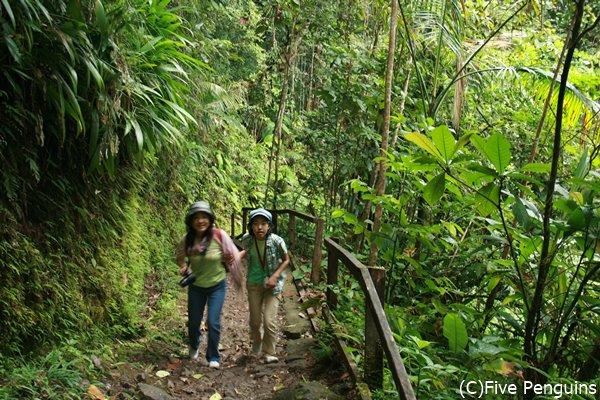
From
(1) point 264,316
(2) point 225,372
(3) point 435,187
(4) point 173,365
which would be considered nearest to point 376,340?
(3) point 435,187

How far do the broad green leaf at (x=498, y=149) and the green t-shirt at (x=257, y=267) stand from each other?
2.70 m

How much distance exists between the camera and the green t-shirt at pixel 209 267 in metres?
4.53

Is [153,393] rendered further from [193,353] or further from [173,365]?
[193,353]

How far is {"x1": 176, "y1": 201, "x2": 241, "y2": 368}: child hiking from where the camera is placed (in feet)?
14.7

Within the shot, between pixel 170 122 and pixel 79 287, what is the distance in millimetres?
1874

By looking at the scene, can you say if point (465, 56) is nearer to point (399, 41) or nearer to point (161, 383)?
point (399, 41)

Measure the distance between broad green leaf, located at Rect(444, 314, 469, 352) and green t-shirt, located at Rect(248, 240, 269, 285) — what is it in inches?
83.8

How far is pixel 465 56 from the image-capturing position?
6.75 m

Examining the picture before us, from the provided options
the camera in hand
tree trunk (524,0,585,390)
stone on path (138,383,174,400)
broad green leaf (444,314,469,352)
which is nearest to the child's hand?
the camera in hand

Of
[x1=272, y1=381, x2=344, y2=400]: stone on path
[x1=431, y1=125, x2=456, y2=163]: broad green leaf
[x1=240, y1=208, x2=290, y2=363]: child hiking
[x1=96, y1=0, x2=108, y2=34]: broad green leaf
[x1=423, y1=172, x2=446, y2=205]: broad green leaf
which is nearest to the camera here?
[x1=431, y1=125, x2=456, y2=163]: broad green leaf

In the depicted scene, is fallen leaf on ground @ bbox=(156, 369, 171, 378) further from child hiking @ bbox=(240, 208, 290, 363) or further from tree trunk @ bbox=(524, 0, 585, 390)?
tree trunk @ bbox=(524, 0, 585, 390)

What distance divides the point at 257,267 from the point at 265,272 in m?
0.10

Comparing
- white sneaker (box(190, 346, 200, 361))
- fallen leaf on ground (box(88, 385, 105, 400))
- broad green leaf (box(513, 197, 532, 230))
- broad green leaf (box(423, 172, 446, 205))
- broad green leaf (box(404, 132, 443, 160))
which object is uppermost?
broad green leaf (box(404, 132, 443, 160))

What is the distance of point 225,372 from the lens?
4.49 m
